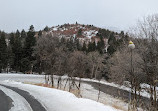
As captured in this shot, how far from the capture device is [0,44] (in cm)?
5028

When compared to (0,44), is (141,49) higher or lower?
lower

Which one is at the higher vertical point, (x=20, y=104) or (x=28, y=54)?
(x=28, y=54)

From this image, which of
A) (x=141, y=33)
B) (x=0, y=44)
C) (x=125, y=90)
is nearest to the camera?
(x=141, y=33)

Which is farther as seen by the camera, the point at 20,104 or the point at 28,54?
the point at 28,54

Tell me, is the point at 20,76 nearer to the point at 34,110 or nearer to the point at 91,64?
the point at 91,64

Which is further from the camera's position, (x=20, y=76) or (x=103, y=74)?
(x=103, y=74)

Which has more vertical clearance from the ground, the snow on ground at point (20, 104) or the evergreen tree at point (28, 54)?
the evergreen tree at point (28, 54)

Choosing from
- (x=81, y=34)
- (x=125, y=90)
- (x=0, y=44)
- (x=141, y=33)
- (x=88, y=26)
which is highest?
(x=88, y=26)

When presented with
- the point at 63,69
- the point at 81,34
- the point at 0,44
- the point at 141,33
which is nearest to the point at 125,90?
the point at 63,69

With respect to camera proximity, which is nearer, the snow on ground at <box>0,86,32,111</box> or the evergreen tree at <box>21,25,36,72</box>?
the snow on ground at <box>0,86,32,111</box>

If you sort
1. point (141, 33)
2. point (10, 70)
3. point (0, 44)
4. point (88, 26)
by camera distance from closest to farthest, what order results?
point (141, 33)
point (0, 44)
point (10, 70)
point (88, 26)

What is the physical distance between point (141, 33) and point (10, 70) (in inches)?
2109

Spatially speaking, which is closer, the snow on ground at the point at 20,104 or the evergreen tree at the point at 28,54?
the snow on ground at the point at 20,104

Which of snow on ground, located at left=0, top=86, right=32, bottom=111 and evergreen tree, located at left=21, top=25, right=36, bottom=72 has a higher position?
evergreen tree, located at left=21, top=25, right=36, bottom=72
